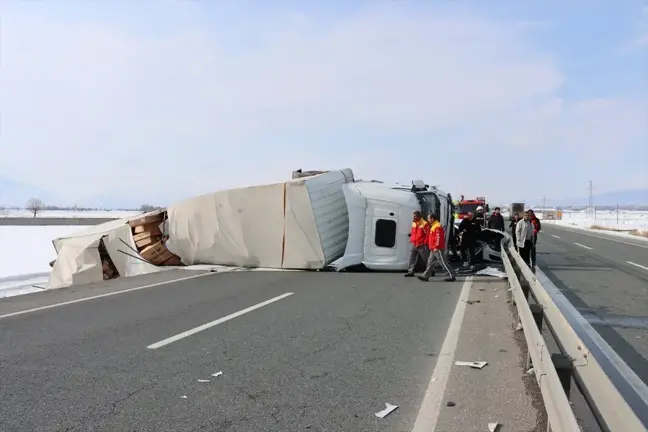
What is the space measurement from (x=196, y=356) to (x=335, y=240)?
26.9 ft

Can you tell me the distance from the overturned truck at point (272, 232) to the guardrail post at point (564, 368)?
9.45m

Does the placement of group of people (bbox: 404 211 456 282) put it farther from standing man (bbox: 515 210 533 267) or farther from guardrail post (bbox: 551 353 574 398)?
guardrail post (bbox: 551 353 574 398)

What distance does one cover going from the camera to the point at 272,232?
13453mm

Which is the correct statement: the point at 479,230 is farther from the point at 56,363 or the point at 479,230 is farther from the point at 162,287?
the point at 56,363

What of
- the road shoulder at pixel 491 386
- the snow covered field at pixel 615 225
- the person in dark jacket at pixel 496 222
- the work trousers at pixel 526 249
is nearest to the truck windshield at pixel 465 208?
the snow covered field at pixel 615 225

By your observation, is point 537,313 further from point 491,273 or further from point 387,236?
point 387,236

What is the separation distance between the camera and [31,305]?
8664 mm

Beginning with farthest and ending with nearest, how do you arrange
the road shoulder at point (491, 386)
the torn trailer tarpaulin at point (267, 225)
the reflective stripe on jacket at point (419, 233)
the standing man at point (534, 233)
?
1. the standing man at point (534, 233)
2. the torn trailer tarpaulin at point (267, 225)
3. the reflective stripe on jacket at point (419, 233)
4. the road shoulder at point (491, 386)

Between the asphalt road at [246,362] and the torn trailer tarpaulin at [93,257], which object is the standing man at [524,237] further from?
the torn trailer tarpaulin at [93,257]

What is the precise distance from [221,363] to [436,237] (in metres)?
7.31

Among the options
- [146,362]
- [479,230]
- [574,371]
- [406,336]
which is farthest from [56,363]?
[479,230]

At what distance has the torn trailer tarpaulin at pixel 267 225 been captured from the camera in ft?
43.0

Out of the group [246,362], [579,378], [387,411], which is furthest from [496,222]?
[579,378]

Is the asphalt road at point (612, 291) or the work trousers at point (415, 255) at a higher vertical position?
the work trousers at point (415, 255)
